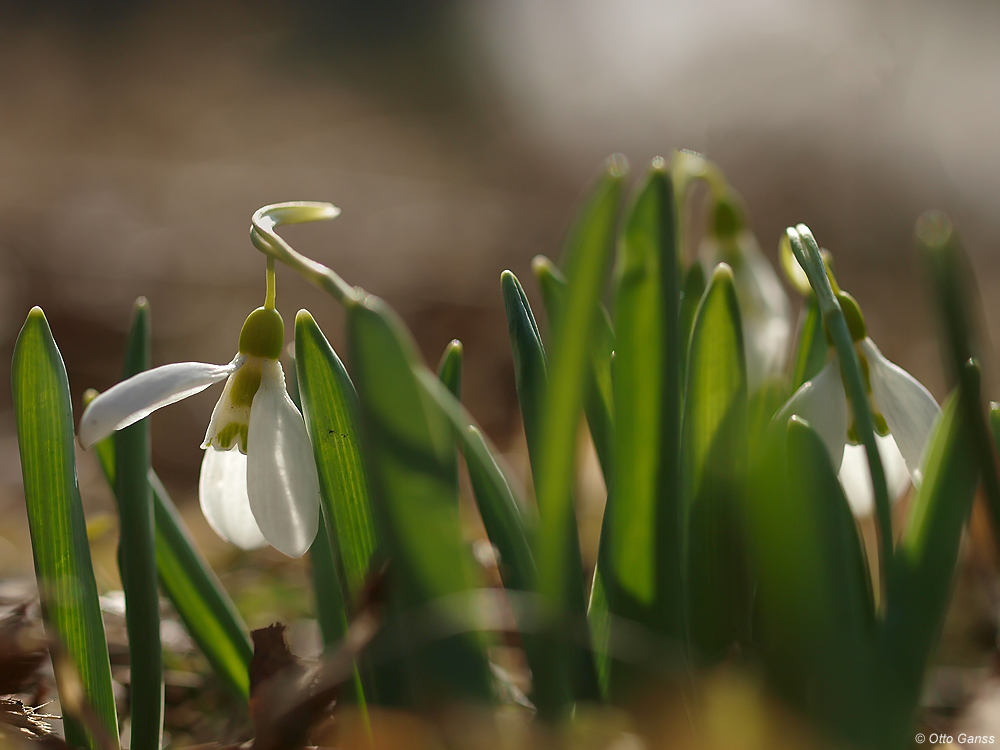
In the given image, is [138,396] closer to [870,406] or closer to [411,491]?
[411,491]

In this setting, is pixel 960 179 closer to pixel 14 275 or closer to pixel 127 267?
pixel 127 267

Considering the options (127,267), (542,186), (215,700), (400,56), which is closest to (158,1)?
(400,56)

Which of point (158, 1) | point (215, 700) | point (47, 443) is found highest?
point (158, 1)

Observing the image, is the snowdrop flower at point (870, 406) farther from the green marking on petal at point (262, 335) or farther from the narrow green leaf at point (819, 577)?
the green marking on petal at point (262, 335)

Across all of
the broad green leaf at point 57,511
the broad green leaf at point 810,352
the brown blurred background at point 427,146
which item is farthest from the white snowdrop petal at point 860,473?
the brown blurred background at point 427,146

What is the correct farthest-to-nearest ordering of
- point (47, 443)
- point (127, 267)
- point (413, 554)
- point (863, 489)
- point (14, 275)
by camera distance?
point (127, 267), point (14, 275), point (863, 489), point (47, 443), point (413, 554)

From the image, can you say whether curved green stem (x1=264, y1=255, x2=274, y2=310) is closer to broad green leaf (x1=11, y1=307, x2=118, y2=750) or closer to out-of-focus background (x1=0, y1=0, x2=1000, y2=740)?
broad green leaf (x1=11, y1=307, x2=118, y2=750)
